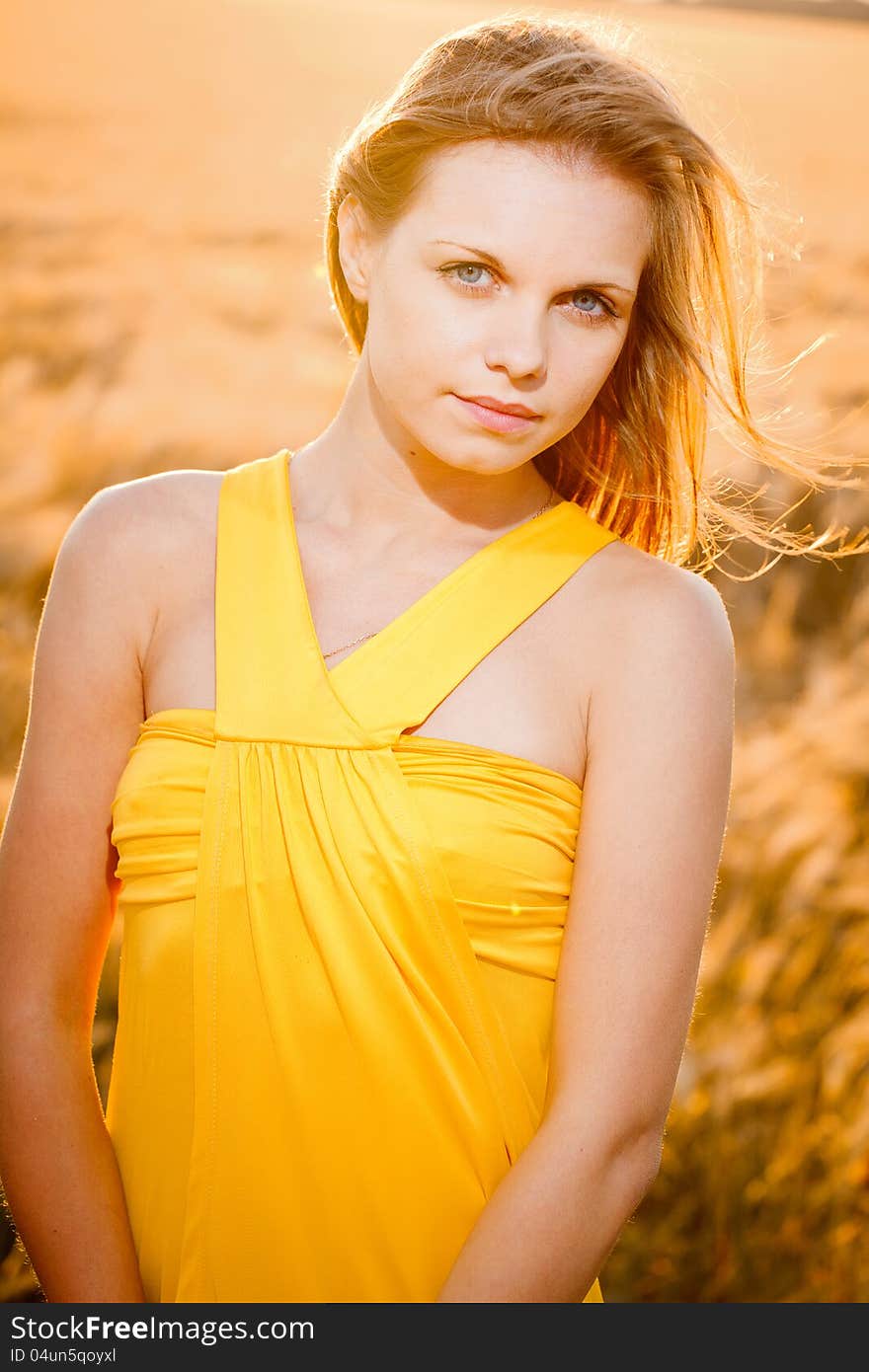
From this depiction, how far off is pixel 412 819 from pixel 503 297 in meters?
0.50

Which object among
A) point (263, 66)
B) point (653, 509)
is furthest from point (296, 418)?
point (263, 66)

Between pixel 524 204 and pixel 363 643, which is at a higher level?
pixel 524 204

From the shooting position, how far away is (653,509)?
1.65 m

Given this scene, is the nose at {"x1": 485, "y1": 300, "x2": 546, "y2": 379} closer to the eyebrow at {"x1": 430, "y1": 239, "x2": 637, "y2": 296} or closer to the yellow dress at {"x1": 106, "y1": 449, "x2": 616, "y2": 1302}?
the eyebrow at {"x1": 430, "y1": 239, "x2": 637, "y2": 296}

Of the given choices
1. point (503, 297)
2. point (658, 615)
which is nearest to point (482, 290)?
point (503, 297)

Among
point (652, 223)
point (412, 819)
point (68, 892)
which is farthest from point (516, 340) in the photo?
point (68, 892)

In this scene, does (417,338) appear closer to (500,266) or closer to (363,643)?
(500,266)

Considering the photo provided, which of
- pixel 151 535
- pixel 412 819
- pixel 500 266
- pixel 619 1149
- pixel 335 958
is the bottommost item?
pixel 619 1149

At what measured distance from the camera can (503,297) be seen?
1325 millimetres

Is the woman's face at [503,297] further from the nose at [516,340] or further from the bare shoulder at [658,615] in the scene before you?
the bare shoulder at [658,615]

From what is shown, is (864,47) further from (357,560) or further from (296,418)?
(357,560)

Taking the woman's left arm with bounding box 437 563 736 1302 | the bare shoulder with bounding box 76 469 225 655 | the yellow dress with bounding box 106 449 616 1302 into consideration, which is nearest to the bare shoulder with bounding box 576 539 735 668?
the woman's left arm with bounding box 437 563 736 1302

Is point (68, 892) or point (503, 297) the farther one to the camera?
point (68, 892)

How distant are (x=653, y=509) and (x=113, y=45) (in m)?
5.03
